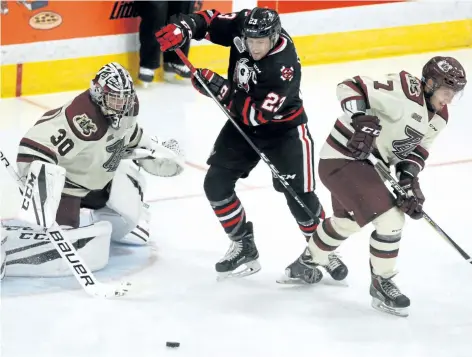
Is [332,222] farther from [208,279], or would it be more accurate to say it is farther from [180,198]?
[180,198]

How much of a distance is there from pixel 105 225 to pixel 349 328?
1.08 meters

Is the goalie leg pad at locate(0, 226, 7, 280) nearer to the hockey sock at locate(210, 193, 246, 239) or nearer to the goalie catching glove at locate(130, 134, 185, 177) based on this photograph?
the goalie catching glove at locate(130, 134, 185, 177)

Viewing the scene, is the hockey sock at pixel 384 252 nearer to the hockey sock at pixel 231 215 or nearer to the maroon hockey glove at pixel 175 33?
the hockey sock at pixel 231 215

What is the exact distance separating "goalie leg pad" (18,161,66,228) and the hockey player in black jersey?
62 centimetres

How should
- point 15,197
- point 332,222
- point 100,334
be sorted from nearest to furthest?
point 100,334, point 332,222, point 15,197

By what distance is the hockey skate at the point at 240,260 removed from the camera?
424 centimetres

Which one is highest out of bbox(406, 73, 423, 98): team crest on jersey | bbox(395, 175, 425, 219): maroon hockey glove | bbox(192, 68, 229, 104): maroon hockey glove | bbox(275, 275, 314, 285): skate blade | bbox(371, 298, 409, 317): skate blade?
bbox(406, 73, 423, 98): team crest on jersey

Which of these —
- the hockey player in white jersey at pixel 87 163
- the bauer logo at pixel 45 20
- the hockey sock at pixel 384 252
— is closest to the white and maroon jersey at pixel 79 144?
the hockey player in white jersey at pixel 87 163

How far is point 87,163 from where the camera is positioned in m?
4.15

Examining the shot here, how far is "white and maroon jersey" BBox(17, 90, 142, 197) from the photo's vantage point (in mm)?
3982

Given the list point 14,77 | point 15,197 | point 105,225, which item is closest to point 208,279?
point 105,225

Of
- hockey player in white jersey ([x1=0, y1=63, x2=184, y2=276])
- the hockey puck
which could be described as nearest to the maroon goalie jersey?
hockey player in white jersey ([x1=0, y1=63, x2=184, y2=276])

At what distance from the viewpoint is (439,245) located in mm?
4637

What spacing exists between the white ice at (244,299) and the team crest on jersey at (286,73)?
0.82 meters
